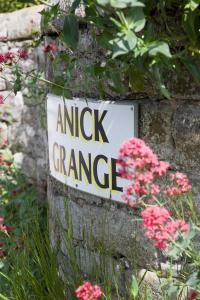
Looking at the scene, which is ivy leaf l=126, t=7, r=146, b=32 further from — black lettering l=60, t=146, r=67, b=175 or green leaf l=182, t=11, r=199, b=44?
black lettering l=60, t=146, r=67, b=175

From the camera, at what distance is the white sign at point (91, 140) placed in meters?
2.52

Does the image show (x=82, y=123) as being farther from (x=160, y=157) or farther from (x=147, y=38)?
(x=147, y=38)

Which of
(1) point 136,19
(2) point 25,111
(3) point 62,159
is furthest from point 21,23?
(1) point 136,19

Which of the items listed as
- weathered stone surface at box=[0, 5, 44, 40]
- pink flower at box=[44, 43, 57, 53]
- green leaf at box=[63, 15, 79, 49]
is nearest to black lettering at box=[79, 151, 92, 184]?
pink flower at box=[44, 43, 57, 53]

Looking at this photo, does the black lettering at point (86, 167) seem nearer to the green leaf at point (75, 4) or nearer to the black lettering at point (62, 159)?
the black lettering at point (62, 159)

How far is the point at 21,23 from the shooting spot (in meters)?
5.52

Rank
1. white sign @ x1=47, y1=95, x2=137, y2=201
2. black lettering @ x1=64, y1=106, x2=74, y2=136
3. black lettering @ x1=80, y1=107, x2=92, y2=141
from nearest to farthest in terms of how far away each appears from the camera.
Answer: white sign @ x1=47, y1=95, x2=137, y2=201 → black lettering @ x1=80, y1=107, x2=92, y2=141 → black lettering @ x1=64, y1=106, x2=74, y2=136

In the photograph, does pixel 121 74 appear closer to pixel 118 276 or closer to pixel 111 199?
pixel 111 199

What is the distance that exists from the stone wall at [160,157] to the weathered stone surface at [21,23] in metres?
2.44

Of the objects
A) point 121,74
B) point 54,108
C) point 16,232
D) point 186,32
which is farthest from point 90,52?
point 16,232

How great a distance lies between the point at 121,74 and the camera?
8.22 ft

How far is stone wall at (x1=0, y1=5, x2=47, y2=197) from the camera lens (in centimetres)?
540

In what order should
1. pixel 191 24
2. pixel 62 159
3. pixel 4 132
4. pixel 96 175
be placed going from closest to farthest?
1. pixel 191 24
2. pixel 96 175
3. pixel 62 159
4. pixel 4 132

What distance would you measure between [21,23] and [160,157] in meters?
3.42
